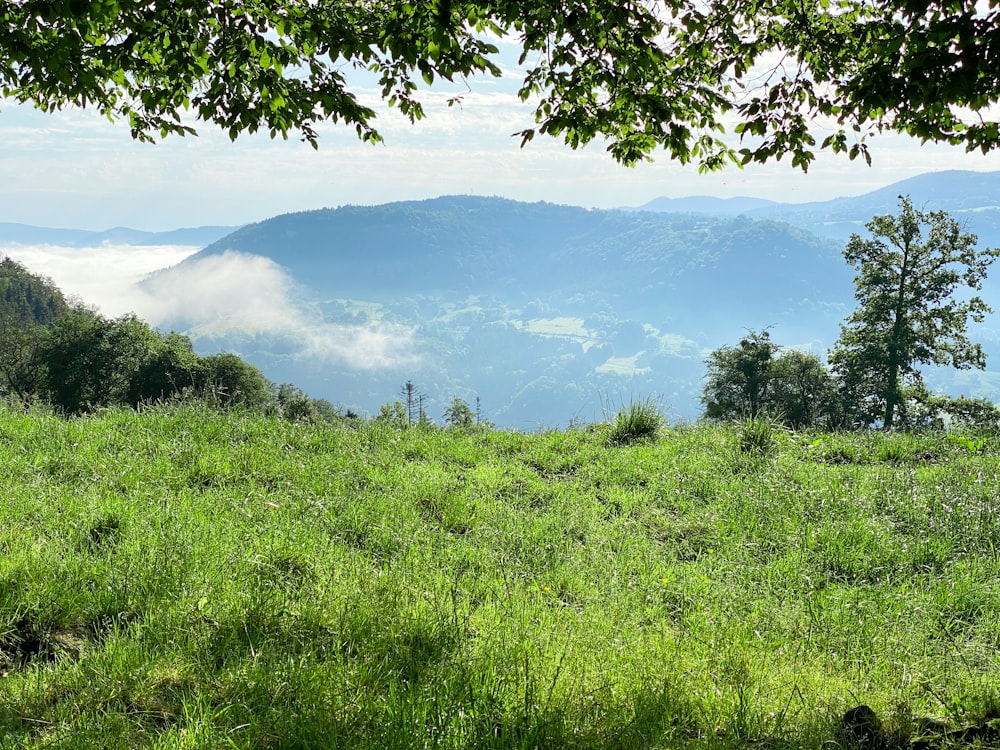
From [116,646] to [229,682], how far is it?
0.76 meters

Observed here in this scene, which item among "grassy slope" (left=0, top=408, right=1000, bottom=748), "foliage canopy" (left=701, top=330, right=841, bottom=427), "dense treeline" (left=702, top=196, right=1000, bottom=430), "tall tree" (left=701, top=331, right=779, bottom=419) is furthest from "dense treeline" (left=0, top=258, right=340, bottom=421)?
"grassy slope" (left=0, top=408, right=1000, bottom=748)

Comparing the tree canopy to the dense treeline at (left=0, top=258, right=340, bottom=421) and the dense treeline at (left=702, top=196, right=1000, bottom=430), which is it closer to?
the dense treeline at (left=702, top=196, right=1000, bottom=430)

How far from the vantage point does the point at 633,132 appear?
20.7ft

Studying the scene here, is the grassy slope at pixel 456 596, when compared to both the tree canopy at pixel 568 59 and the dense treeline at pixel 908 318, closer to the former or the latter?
the tree canopy at pixel 568 59

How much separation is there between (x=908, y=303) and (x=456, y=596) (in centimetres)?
4871

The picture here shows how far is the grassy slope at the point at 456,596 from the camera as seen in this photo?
2895 mm

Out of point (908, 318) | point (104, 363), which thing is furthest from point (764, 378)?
point (104, 363)

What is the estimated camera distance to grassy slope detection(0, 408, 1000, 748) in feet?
9.50

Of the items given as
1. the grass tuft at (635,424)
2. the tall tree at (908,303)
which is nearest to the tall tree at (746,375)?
the tall tree at (908,303)

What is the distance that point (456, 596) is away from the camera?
13.5ft

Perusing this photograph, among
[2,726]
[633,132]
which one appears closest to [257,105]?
[633,132]

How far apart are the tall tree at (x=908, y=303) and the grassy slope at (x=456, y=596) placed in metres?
40.9

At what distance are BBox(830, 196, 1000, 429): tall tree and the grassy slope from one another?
40.9m

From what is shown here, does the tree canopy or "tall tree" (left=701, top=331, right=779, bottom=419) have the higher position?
the tree canopy
